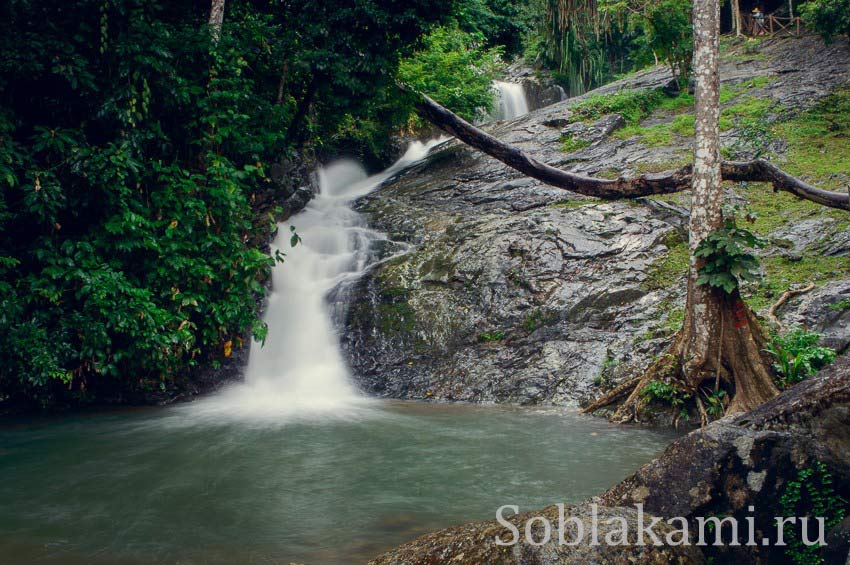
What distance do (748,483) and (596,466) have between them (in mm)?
2845

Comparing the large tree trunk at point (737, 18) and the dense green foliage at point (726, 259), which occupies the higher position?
the large tree trunk at point (737, 18)

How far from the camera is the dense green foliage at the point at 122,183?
7.27 m

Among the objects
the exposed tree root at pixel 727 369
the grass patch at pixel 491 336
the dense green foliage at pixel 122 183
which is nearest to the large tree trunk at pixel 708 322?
the exposed tree root at pixel 727 369

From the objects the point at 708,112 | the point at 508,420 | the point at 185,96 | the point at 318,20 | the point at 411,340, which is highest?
the point at 318,20

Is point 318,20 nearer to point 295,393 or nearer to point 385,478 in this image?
point 295,393

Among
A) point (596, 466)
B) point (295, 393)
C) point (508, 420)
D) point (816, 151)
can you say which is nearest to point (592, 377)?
point (508, 420)

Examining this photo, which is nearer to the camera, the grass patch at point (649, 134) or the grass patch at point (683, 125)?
the grass patch at point (649, 134)

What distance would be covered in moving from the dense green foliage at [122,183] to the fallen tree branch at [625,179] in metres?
2.50

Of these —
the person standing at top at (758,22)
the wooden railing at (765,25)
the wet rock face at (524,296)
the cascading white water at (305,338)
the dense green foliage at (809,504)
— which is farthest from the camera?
the person standing at top at (758,22)

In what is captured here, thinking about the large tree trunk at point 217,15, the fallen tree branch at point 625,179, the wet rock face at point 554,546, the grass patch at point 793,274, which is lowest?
the wet rock face at point 554,546

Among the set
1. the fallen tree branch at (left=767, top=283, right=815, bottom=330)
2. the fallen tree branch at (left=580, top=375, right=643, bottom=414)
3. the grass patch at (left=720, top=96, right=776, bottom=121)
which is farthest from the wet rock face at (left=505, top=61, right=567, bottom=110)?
the fallen tree branch at (left=580, top=375, right=643, bottom=414)

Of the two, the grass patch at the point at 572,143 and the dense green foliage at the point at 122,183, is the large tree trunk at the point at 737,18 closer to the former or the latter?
the grass patch at the point at 572,143

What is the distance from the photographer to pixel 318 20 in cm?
988

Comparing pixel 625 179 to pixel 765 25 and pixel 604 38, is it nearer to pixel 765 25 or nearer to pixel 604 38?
pixel 765 25
